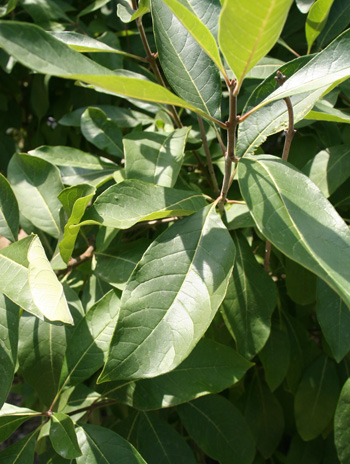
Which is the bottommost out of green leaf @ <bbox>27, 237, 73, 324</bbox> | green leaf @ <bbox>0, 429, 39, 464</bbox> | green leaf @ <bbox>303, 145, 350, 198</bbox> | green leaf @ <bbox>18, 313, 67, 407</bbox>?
green leaf @ <bbox>0, 429, 39, 464</bbox>

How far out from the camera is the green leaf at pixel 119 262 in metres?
0.95

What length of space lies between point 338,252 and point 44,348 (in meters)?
0.64

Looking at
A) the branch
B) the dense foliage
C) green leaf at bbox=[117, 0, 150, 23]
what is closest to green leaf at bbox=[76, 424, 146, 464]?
the dense foliage

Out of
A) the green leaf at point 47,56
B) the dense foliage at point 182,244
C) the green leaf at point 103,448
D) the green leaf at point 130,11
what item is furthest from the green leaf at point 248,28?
the green leaf at point 103,448

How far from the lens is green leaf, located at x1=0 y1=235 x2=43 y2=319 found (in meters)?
0.78

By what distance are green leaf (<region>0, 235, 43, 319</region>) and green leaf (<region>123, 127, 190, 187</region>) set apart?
0.28 m

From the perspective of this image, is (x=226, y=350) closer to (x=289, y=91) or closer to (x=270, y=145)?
(x=289, y=91)

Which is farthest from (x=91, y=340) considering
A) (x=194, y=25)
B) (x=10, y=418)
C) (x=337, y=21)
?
(x=337, y=21)

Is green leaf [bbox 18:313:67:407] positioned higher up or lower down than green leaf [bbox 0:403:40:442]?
higher up

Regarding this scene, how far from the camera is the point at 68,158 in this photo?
1215mm

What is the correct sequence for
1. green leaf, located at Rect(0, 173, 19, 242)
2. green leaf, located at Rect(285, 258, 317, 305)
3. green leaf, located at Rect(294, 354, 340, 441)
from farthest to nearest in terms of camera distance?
green leaf, located at Rect(294, 354, 340, 441) < green leaf, located at Rect(285, 258, 317, 305) < green leaf, located at Rect(0, 173, 19, 242)

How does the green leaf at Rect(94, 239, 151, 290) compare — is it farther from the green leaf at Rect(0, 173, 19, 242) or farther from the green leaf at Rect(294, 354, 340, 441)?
the green leaf at Rect(294, 354, 340, 441)

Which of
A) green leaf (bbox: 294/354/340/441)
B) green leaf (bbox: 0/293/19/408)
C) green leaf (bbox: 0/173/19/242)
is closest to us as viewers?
green leaf (bbox: 0/293/19/408)

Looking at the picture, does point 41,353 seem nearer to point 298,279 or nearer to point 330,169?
point 298,279
